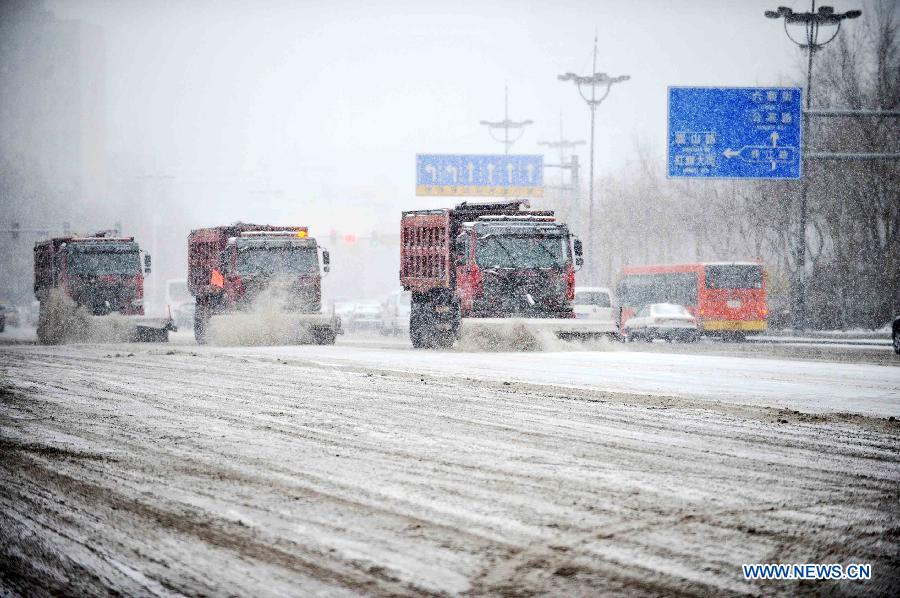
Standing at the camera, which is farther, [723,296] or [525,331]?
[723,296]

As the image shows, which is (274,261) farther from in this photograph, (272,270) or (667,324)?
(667,324)

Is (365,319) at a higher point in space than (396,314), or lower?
lower

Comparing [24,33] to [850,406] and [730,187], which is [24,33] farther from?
[850,406]

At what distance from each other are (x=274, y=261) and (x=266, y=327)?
5.88ft

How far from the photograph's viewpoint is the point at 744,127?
112 feet

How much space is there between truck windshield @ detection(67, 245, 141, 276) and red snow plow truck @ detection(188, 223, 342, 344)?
4136mm

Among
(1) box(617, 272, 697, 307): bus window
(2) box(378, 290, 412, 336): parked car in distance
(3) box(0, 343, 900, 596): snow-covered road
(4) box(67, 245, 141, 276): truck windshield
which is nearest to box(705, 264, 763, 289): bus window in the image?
(1) box(617, 272, 697, 307): bus window

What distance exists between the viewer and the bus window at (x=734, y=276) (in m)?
44.3

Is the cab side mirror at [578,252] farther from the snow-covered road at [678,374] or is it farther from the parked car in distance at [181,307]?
the parked car in distance at [181,307]

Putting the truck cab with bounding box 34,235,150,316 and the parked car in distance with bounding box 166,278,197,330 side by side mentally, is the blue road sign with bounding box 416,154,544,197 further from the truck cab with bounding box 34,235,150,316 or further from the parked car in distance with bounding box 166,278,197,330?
the truck cab with bounding box 34,235,150,316

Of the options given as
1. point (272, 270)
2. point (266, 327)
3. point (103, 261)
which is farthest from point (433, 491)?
point (103, 261)

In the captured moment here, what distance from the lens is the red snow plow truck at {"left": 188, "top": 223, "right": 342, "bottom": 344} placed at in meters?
28.8

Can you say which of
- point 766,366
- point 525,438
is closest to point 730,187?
point 766,366

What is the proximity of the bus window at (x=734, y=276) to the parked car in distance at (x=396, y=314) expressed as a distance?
12.1 meters
